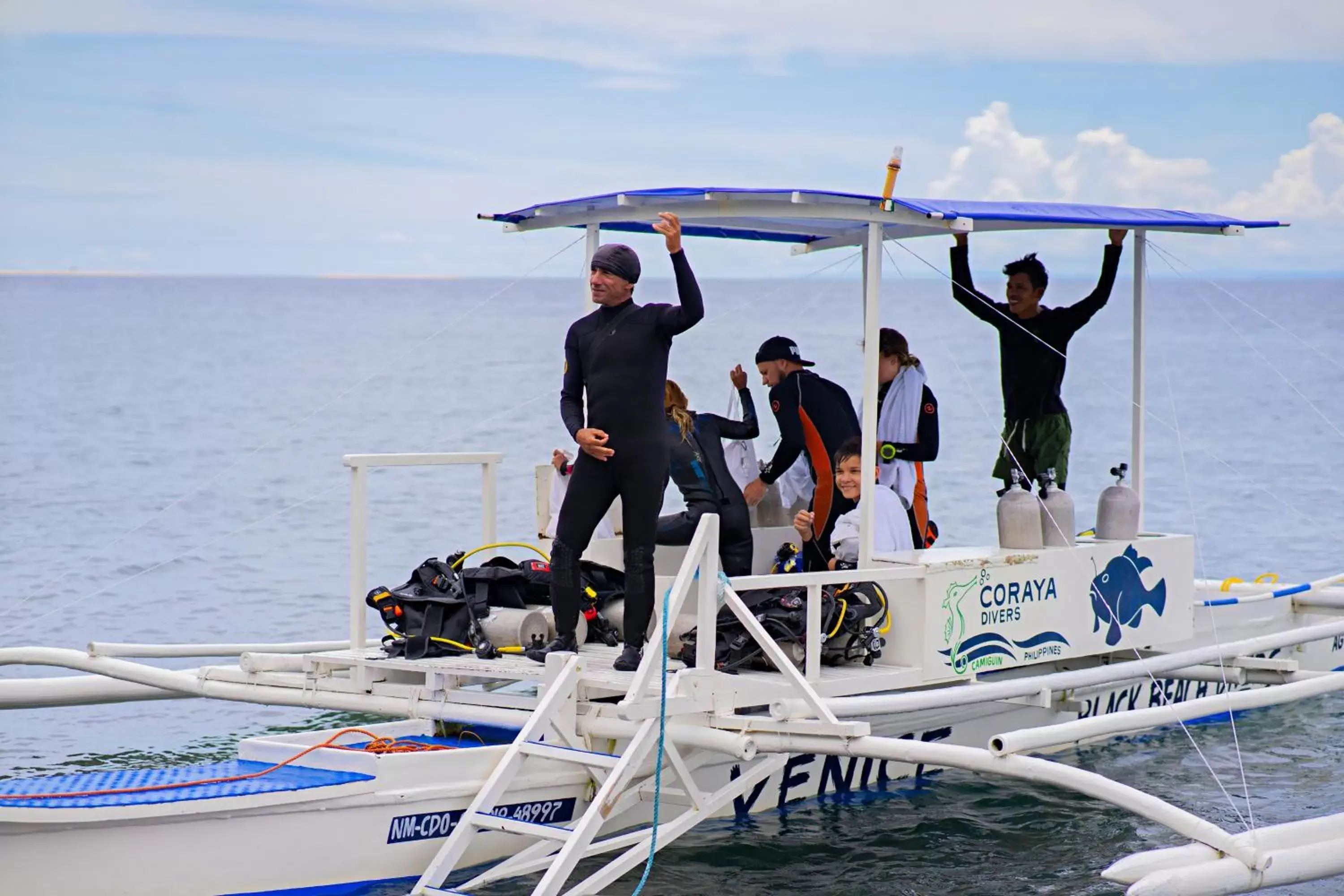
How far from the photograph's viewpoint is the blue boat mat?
684 centimetres

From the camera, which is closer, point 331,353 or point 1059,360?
point 1059,360

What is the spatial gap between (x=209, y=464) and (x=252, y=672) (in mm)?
32643

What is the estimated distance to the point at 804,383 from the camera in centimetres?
934

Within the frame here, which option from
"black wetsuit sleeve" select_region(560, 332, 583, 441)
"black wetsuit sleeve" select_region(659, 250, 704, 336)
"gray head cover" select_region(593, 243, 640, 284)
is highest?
"gray head cover" select_region(593, 243, 640, 284)

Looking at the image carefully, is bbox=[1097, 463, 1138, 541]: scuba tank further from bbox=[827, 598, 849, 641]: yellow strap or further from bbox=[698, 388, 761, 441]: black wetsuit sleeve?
bbox=[827, 598, 849, 641]: yellow strap

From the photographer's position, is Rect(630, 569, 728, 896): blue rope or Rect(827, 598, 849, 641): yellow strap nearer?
Rect(630, 569, 728, 896): blue rope

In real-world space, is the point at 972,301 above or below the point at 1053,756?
above

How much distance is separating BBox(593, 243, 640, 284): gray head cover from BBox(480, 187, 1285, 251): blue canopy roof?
21.5 inches

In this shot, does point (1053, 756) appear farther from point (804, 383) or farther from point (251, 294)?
point (251, 294)

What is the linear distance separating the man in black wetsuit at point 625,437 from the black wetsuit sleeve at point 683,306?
1cm

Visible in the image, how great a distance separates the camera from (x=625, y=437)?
786 centimetres

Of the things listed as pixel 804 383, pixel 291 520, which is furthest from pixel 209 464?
pixel 804 383

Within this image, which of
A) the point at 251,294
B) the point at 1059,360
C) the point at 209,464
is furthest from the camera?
the point at 251,294

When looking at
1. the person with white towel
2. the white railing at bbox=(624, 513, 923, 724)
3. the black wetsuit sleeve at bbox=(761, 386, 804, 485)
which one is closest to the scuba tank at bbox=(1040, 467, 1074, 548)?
the person with white towel
